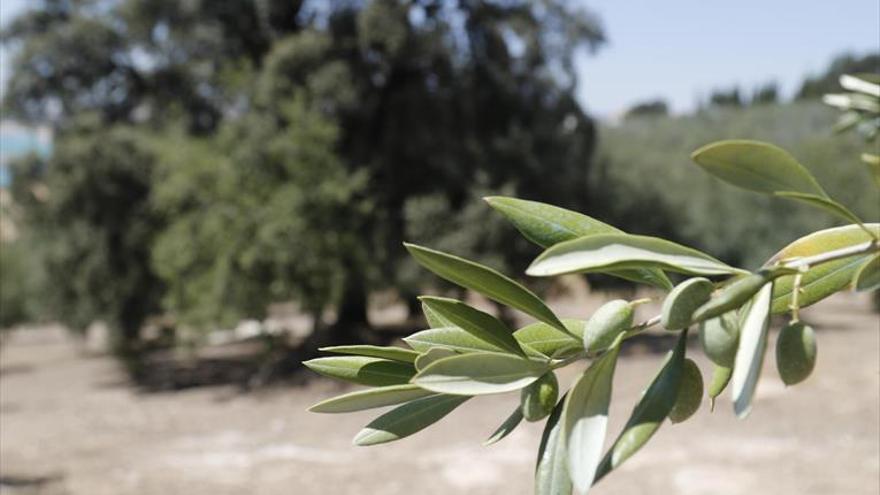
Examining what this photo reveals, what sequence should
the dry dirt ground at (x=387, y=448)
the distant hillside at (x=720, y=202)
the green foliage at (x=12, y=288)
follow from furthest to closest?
the green foliage at (x=12, y=288) → the distant hillside at (x=720, y=202) → the dry dirt ground at (x=387, y=448)

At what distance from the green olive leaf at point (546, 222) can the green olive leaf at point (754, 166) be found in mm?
100

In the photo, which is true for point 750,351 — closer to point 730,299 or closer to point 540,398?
point 730,299

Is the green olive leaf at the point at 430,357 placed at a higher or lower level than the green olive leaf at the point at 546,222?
lower

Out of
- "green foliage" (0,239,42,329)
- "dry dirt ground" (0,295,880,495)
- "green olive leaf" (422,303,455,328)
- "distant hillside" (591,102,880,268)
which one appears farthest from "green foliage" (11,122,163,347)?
"green olive leaf" (422,303,455,328)

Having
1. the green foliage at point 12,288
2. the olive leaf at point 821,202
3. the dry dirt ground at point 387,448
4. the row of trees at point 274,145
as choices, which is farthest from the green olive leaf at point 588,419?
the green foliage at point 12,288

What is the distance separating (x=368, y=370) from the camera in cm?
56

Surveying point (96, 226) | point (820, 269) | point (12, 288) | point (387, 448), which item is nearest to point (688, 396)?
point (820, 269)

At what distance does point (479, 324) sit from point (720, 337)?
0.15 m

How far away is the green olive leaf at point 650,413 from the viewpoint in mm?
434

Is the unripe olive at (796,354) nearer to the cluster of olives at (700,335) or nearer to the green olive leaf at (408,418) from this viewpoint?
the cluster of olives at (700,335)

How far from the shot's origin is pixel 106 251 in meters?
11.4

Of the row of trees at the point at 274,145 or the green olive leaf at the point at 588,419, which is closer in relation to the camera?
the green olive leaf at the point at 588,419

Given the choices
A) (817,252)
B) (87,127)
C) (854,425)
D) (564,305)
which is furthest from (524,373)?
(564,305)

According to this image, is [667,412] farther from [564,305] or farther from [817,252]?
[564,305]
